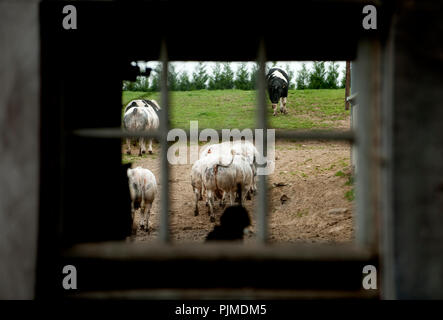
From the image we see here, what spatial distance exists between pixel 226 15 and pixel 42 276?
1.76m

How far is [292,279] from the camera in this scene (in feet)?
6.75

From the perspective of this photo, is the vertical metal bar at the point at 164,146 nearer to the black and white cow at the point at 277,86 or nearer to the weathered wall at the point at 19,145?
the weathered wall at the point at 19,145

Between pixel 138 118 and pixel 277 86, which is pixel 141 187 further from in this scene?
pixel 277 86

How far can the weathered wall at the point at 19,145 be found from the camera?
2.02 m

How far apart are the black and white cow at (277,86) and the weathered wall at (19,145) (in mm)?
12547

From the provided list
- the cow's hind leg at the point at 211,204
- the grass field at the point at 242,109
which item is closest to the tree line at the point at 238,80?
the grass field at the point at 242,109

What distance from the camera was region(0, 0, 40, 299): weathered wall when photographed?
202cm

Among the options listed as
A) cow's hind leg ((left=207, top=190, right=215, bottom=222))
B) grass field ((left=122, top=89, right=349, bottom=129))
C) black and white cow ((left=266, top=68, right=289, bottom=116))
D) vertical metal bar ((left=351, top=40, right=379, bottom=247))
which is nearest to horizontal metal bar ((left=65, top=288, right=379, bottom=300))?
vertical metal bar ((left=351, top=40, right=379, bottom=247))

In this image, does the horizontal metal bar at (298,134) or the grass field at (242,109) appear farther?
the grass field at (242,109)

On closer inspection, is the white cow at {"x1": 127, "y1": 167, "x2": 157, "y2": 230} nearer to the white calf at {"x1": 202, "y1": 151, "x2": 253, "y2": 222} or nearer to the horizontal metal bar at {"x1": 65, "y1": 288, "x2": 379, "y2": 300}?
the white calf at {"x1": 202, "y1": 151, "x2": 253, "y2": 222}

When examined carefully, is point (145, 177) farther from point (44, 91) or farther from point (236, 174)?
point (44, 91)

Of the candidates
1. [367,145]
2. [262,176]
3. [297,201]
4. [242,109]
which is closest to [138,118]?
[297,201]
